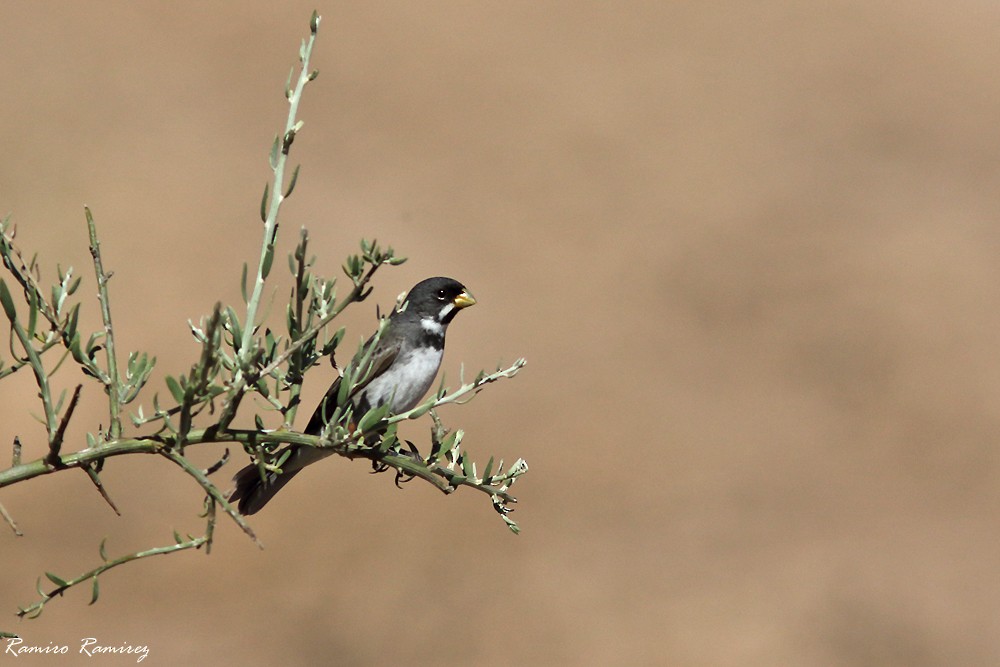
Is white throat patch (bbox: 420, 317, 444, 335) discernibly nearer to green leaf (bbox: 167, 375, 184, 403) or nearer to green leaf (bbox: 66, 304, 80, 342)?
green leaf (bbox: 66, 304, 80, 342)

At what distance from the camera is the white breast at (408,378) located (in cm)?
655

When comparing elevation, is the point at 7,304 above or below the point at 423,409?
below

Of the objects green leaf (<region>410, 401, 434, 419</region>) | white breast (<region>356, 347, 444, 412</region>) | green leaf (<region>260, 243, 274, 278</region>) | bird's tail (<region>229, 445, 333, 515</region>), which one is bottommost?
green leaf (<region>410, 401, 434, 419</region>)

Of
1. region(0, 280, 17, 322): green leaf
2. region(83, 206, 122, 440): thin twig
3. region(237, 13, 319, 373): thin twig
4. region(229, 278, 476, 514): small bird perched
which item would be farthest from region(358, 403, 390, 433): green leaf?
region(229, 278, 476, 514): small bird perched

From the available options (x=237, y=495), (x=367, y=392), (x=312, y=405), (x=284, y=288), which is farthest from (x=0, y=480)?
(x=284, y=288)

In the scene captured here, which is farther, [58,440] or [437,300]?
[437,300]

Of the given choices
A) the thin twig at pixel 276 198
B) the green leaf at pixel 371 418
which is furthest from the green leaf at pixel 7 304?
the green leaf at pixel 371 418

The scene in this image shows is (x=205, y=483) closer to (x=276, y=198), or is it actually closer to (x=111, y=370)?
(x=111, y=370)

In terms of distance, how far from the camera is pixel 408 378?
6.55m

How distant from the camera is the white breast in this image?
6551mm

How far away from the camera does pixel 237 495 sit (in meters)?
4.64

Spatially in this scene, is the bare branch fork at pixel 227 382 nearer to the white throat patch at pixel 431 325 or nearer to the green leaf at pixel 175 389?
the green leaf at pixel 175 389

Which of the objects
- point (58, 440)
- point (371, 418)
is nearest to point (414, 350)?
point (371, 418)

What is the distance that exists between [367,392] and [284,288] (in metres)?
14.4
